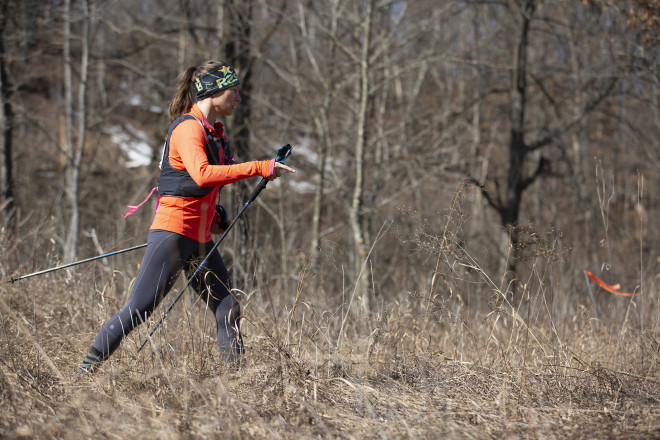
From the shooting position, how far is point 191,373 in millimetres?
2791

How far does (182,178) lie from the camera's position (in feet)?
9.78

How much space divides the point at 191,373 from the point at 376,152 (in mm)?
7590

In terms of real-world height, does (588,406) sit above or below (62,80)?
below

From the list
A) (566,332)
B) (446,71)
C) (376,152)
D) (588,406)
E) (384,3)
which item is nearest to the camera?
(588,406)

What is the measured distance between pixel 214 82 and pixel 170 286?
1.08 meters

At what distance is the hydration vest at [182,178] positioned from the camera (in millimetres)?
2967

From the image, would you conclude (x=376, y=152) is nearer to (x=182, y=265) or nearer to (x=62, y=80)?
(x=182, y=265)

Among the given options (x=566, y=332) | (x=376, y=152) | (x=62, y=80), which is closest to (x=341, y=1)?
(x=376, y=152)

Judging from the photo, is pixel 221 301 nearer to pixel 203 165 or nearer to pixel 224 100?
pixel 203 165

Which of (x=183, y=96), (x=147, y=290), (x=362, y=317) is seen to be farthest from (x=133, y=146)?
(x=147, y=290)

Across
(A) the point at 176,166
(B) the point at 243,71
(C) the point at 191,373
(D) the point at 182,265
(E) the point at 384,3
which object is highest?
(E) the point at 384,3

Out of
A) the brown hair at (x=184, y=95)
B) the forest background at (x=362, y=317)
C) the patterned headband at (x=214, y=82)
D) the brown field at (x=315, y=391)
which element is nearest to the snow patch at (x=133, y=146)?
the forest background at (x=362, y=317)

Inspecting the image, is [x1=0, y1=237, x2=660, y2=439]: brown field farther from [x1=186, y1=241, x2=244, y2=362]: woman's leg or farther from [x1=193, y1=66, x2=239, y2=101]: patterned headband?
[x1=193, y1=66, x2=239, y2=101]: patterned headband

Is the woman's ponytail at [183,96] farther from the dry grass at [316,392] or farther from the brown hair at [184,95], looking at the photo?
the dry grass at [316,392]
